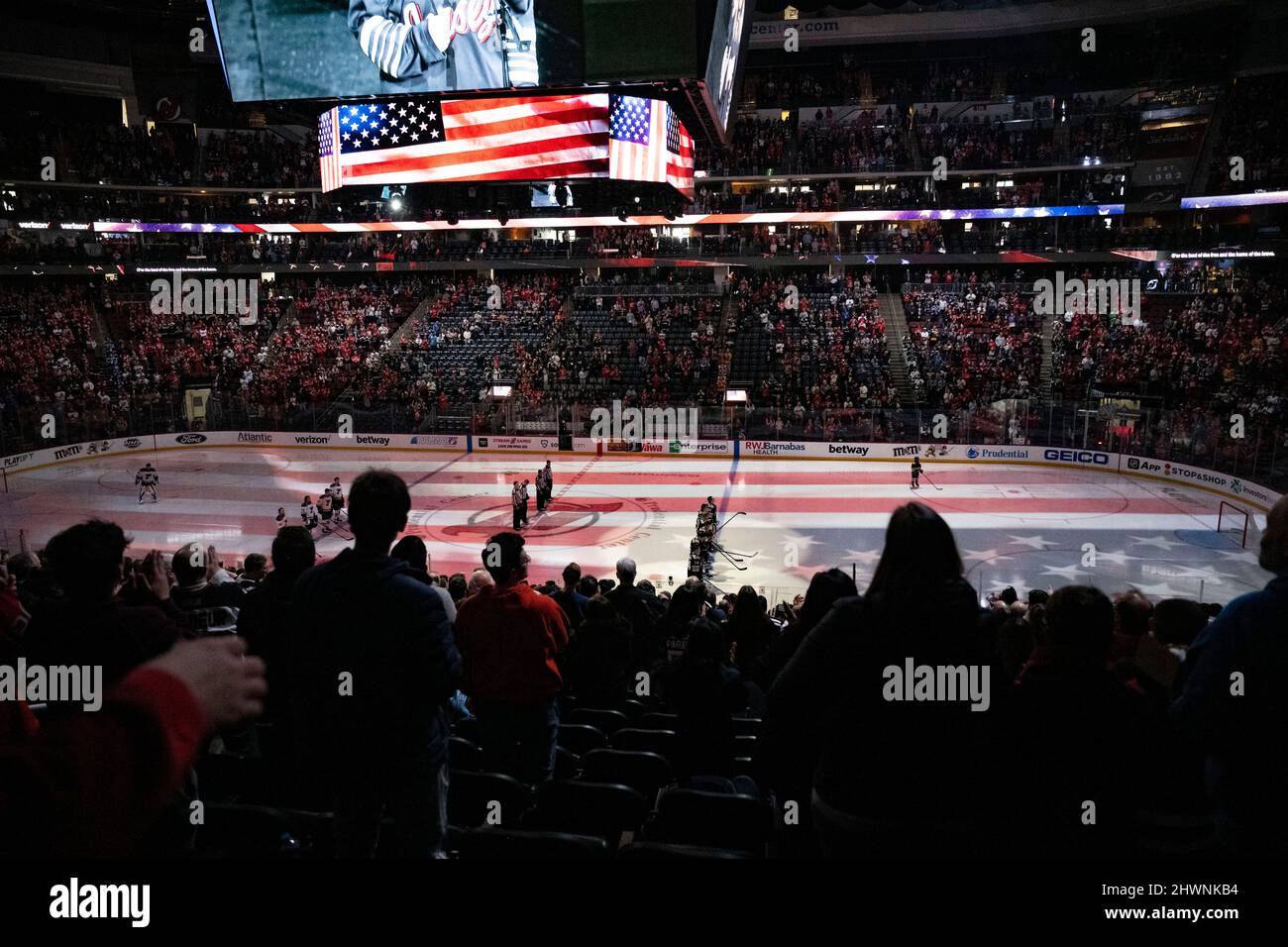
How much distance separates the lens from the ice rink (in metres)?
17.2

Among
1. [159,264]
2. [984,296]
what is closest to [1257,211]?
[984,296]

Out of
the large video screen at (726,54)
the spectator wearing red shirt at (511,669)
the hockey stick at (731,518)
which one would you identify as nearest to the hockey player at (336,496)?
the hockey stick at (731,518)

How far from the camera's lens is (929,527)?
2.56 metres

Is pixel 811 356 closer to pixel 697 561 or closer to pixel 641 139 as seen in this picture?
pixel 641 139

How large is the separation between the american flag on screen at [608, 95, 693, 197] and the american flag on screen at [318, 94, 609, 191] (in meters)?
0.21

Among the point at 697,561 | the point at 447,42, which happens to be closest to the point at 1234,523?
the point at 697,561

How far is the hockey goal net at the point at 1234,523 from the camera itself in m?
18.9

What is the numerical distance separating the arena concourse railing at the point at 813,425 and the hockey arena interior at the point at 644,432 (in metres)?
0.16

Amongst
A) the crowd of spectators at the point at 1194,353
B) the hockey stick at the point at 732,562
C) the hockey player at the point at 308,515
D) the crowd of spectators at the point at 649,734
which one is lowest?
the hockey stick at the point at 732,562

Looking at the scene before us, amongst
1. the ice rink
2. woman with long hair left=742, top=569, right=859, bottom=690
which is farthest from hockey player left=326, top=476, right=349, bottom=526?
woman with long hair left=742, top=569, right=859, bottom=690

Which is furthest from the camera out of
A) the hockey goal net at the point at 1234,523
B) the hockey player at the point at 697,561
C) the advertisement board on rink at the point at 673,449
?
the advertisement board on rink at the point at 673,449

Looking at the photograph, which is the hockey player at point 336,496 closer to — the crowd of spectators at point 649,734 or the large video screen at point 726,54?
the large video screen at point 726,54
